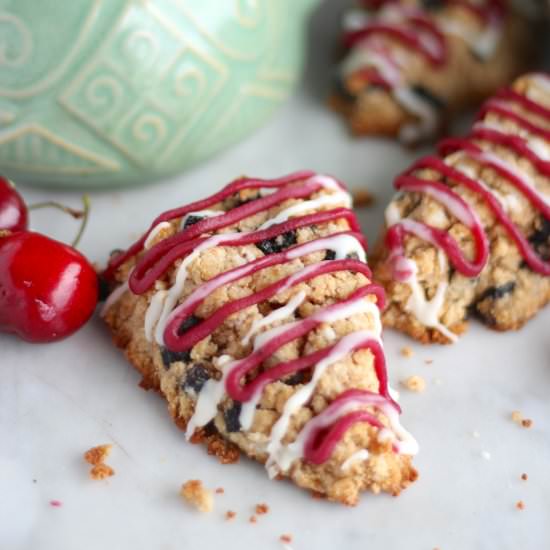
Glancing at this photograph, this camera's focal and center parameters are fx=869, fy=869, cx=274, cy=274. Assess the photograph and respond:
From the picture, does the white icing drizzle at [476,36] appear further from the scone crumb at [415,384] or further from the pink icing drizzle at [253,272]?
the scone crumb at [415,384]

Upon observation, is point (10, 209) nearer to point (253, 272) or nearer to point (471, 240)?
point (253, 272)

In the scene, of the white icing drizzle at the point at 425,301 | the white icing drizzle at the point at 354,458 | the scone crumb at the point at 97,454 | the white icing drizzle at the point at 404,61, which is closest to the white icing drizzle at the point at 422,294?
the white icing drizzle at the point at 425,301

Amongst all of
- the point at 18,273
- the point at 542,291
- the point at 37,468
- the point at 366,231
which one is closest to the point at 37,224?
the point at 18,273

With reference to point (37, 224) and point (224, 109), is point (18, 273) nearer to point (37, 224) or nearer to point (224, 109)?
point (37, 224)

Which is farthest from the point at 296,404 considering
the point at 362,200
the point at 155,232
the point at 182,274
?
the point at 362,200

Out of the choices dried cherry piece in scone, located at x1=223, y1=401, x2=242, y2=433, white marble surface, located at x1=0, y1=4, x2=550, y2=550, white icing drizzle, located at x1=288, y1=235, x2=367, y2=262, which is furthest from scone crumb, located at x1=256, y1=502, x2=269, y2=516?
white icing drizzle, located at x1=288, y1=235, x2=367, y2=262

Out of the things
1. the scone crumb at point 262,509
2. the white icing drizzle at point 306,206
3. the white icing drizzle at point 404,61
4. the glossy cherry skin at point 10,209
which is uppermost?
the white icing drizzle at point 404,61
